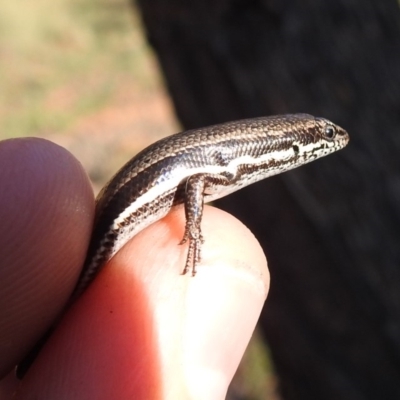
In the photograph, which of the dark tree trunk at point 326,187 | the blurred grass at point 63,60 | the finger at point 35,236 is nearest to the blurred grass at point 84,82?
the blurred grass at point 63,60

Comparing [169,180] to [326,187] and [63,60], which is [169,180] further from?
[63,60]

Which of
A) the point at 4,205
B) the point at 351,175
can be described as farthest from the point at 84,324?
the point at 351,175

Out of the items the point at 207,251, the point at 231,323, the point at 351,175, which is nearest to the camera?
the point at 231,323

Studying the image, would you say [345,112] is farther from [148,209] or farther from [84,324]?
[84,324]

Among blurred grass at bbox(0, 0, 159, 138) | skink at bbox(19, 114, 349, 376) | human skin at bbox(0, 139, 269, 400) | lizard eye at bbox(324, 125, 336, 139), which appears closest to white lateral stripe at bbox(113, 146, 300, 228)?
skink at bbox(19, 114, 349, 376)

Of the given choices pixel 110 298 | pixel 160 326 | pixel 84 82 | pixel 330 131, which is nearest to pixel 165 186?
pixel 110 298

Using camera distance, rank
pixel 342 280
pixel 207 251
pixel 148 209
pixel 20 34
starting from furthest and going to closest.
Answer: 1. pixel 20 34
2. pixel 342 280
3. pixel 148 209
4. pixel 207 251
